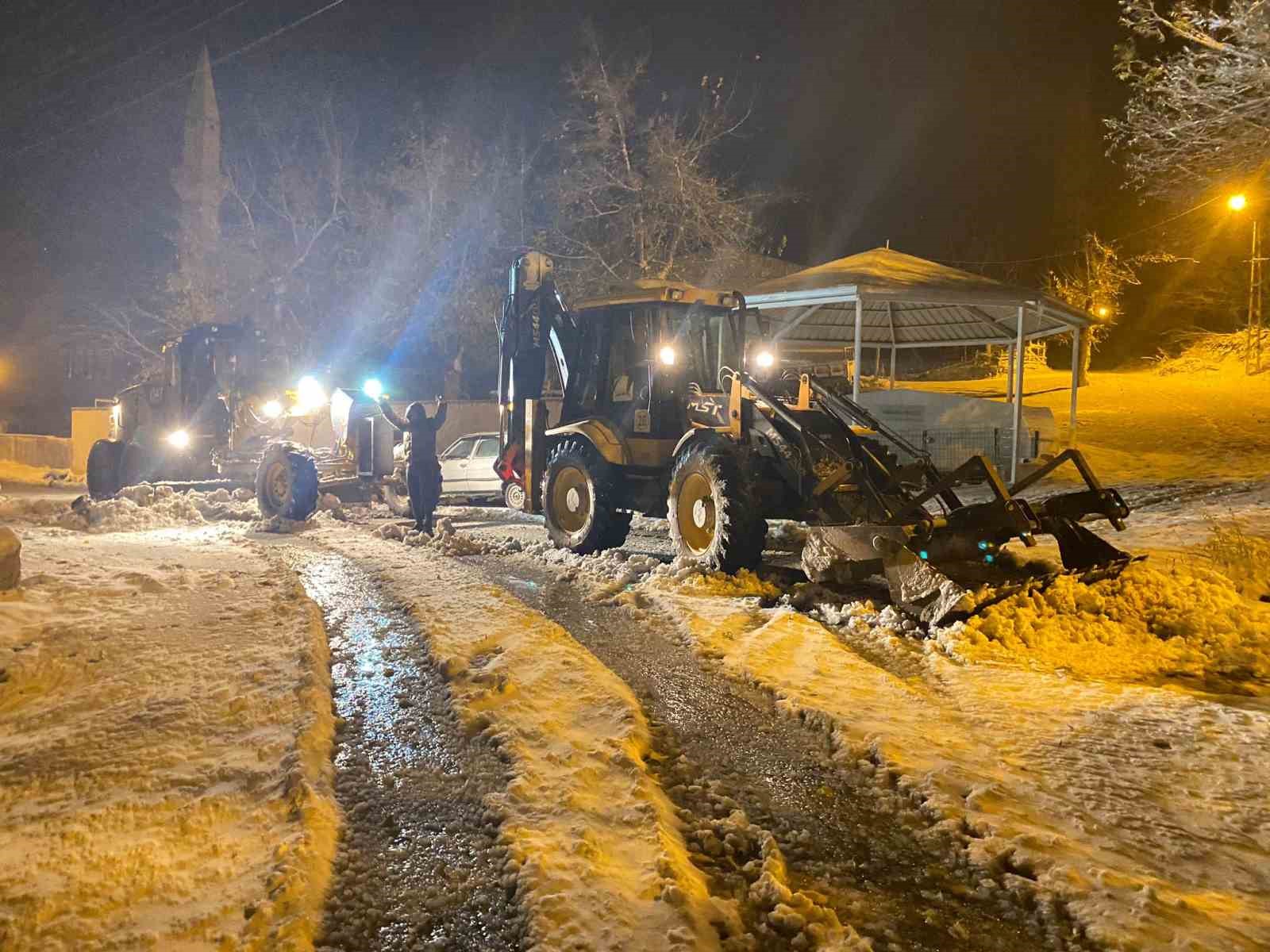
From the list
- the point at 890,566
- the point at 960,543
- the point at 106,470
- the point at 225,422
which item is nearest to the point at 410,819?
the point at 890,566

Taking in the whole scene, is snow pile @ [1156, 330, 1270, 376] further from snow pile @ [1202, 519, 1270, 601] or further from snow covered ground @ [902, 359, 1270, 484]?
snow pile @ [1202, 519, 1270, 601]

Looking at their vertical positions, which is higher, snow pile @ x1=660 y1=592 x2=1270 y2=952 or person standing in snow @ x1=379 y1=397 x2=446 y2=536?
person standing in snow @ x1=379 y1=397 x2=446 y2=536

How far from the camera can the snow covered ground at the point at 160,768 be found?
10.7 ft

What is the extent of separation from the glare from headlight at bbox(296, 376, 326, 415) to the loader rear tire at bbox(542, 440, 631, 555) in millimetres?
7382

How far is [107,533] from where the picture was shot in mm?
12836

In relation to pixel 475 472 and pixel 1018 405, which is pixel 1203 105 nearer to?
pixel 1018 405

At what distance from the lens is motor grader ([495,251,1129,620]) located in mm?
7801

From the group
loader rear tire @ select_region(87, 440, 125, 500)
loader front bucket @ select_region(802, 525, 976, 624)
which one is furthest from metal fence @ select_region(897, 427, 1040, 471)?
loader rear tire @ select_region(87, 440, 125, 500)

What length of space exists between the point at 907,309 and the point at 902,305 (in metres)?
1.22

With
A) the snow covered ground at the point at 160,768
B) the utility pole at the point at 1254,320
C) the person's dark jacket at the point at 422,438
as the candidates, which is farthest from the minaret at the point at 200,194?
the utility pole at the point at 1254,320

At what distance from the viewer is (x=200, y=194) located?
114 feet

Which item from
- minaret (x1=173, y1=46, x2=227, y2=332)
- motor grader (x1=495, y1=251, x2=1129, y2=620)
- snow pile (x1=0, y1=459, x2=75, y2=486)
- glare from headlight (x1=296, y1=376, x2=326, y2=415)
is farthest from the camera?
minaret (x1=173, y1=46, x2=227, y2=332)

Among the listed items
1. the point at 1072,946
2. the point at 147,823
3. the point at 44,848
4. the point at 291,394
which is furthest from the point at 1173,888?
the point at 291,394

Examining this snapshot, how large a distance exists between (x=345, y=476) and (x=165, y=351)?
14.4ft
